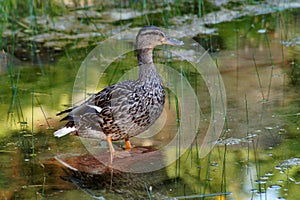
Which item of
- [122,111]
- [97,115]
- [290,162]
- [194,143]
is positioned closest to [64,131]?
[97,115]

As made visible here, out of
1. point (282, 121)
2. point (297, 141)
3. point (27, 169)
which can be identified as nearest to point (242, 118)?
point (282, 121)

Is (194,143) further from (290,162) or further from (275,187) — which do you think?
(275,187)

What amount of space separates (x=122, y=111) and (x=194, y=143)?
0.59 meters

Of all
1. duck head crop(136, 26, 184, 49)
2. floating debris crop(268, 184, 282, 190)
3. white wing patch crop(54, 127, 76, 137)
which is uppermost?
duck head crop(136, 26, 184, 49)

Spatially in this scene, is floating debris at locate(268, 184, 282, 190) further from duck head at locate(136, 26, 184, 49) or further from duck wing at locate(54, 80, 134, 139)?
duck head at locate(136, 26, 184, 49)

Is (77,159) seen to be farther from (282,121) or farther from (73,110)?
(282,121)

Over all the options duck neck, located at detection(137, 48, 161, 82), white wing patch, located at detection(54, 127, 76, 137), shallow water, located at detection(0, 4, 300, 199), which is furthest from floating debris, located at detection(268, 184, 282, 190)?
white wing patch, located at detection(54, 127, 76, 137)

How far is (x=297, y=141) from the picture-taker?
4.80m

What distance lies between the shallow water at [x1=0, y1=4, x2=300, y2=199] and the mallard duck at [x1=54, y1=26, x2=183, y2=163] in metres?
0.18

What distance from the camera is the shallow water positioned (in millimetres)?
4156

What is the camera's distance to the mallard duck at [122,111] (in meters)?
4.80

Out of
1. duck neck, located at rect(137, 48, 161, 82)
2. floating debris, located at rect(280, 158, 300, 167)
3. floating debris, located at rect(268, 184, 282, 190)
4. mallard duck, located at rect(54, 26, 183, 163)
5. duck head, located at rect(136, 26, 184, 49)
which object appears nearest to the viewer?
floating debris, located at rect(268, 184, 282, 190)

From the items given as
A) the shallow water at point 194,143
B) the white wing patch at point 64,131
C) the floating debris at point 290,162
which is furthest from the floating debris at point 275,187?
the white wing patch at point 64,131

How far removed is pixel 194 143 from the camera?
194 inches
